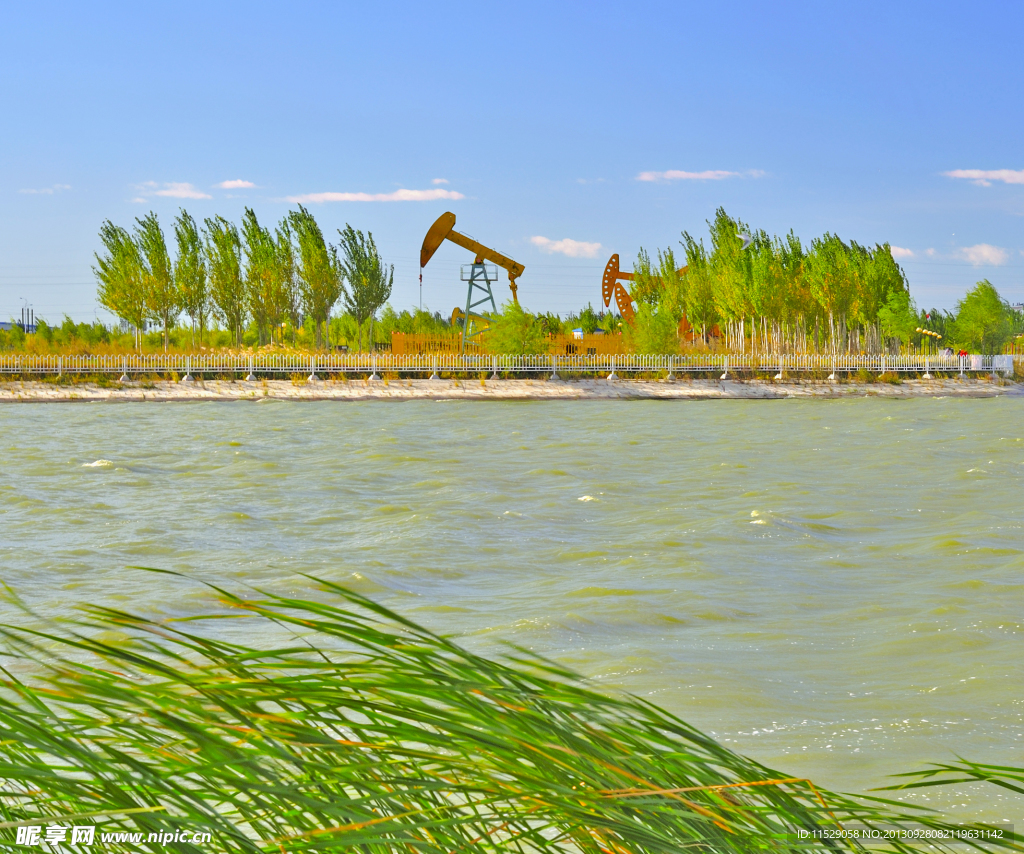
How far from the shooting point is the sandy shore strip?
3491cm

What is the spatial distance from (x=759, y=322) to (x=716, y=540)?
140ft

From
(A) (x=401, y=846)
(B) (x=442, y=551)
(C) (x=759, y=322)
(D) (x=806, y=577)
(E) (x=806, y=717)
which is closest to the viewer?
(A) (x=401, y=846)

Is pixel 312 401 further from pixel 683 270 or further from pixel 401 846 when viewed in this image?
pixel 401 846

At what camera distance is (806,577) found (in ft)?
19.9

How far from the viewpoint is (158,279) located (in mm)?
41062

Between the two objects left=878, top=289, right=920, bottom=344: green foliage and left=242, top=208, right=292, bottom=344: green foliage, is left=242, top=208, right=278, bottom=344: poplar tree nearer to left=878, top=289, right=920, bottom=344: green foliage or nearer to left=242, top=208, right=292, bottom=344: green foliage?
left=242, top=208, right=292, bottom=344: green foliage

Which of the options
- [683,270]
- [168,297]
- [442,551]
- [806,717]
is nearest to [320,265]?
[168,297]

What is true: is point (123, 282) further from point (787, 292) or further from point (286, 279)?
point (787, 292)

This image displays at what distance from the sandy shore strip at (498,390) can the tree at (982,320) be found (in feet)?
40.7

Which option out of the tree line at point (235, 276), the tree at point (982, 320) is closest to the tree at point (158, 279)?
the tree line at point (235, 276)

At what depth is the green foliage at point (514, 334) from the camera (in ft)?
126

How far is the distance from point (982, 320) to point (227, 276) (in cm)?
3792

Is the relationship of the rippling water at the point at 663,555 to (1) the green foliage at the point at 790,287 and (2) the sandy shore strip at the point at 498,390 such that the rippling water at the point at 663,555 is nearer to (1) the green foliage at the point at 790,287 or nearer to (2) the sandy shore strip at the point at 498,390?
→ (2) the sandy shore strip at the point at 498,390

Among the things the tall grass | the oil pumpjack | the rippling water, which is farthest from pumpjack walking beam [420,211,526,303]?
the tall grass
